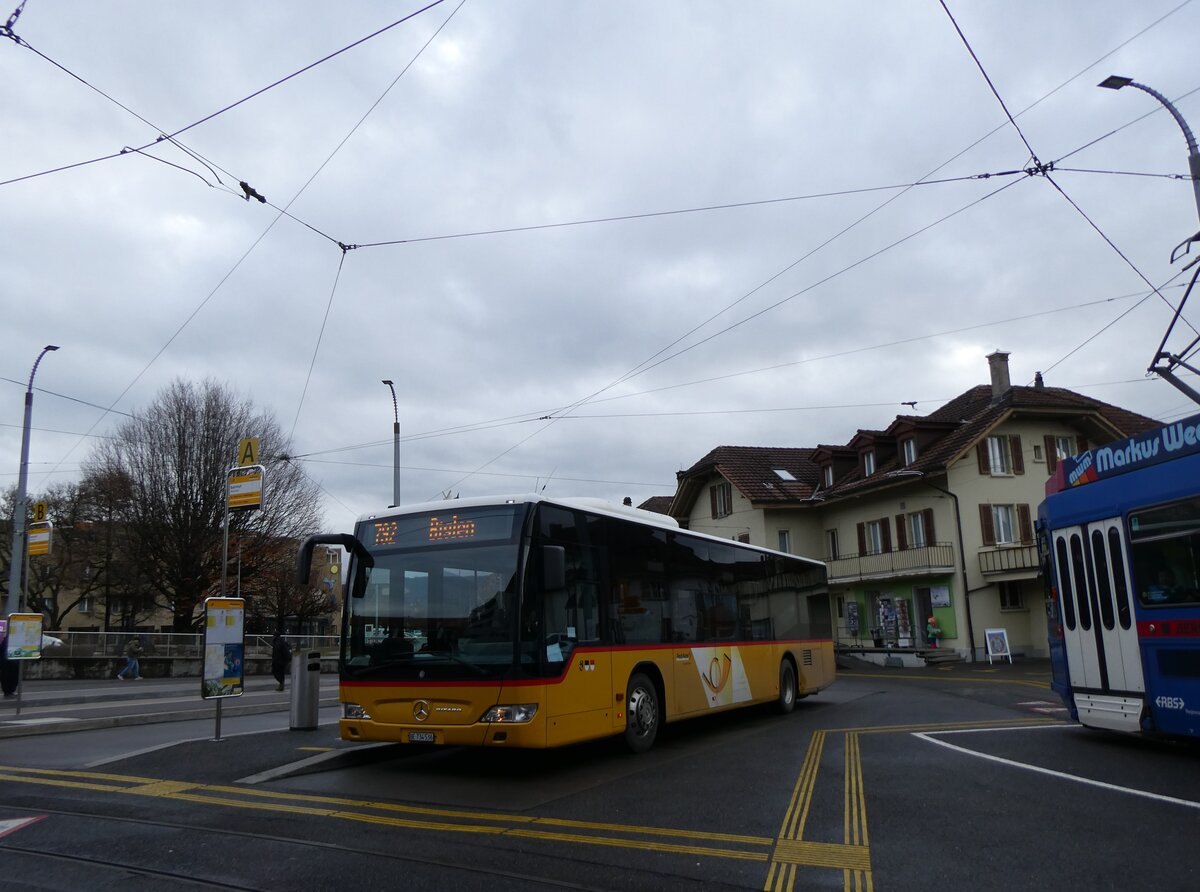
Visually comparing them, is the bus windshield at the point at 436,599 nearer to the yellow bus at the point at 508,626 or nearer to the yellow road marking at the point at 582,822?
the yellow bus at the point at 508,626

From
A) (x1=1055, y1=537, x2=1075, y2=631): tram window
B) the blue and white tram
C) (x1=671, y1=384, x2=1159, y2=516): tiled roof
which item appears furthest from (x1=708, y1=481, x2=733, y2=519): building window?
(x1=1055, y1=537, x2=1075, y2=631): tram window

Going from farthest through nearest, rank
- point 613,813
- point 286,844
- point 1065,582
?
point 1065,582
point 613,813
point 286,844

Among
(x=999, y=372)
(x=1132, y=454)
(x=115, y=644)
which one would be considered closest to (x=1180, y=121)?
(x=1132, y=454)

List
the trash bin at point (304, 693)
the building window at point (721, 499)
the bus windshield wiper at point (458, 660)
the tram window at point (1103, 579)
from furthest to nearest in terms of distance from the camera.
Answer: the building window at point (721, 499)
the trash bin at point (304, 693)
the tram window at point (1103, 579)
the bus windshield wiper at point (458, 660)

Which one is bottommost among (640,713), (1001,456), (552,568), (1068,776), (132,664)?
(1068,776)

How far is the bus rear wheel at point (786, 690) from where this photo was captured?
637 inches

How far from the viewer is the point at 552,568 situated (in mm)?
9297

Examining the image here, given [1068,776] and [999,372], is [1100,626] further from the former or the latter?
[999,372]

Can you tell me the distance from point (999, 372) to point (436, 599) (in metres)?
36.1

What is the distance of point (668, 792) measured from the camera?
8.48 meters

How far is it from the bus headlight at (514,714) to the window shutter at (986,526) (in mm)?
31333

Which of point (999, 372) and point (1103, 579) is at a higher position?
point (999, 372)

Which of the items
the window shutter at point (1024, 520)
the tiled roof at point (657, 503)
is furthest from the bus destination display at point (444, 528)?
the tiled roof at point (657, 503)

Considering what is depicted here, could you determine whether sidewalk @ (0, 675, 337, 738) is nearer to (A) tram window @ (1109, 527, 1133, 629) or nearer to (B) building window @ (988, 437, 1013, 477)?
(A) tram window @ (1109, 527, 1133, 629)
